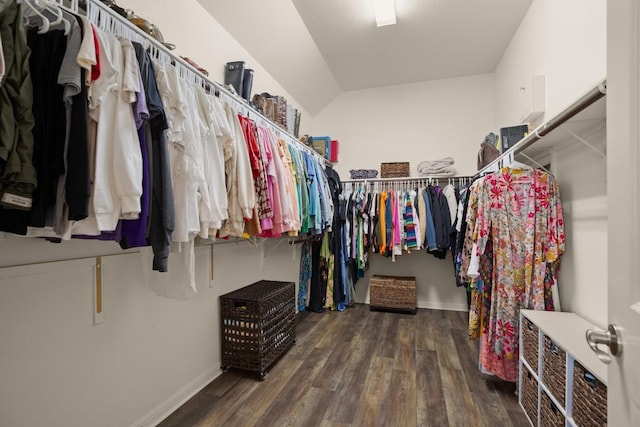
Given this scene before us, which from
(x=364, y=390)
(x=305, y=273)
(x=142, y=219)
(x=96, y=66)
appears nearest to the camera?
(x=96, y=66)

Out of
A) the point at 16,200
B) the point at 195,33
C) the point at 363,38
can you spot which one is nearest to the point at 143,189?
Result: the point at 16,200

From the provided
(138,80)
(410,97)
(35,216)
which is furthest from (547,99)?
(35,216)

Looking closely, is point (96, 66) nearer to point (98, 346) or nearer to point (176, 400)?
point (98, 346)

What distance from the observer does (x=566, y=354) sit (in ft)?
4.00

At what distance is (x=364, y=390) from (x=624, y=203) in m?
1.79

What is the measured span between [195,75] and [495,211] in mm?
1928

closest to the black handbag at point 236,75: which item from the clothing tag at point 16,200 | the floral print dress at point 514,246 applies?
the clothing tag at point 16,200

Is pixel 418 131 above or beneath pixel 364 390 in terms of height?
above

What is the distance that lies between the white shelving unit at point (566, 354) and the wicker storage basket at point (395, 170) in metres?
2.33

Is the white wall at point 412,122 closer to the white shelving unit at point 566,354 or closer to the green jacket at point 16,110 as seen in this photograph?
the white shelving unit at point 566,354

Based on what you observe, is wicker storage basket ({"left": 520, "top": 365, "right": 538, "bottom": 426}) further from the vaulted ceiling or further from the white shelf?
the vaulted ceiling

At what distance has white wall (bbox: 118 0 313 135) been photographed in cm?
161

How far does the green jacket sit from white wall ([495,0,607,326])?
1.89 meters

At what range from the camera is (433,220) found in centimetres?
329
